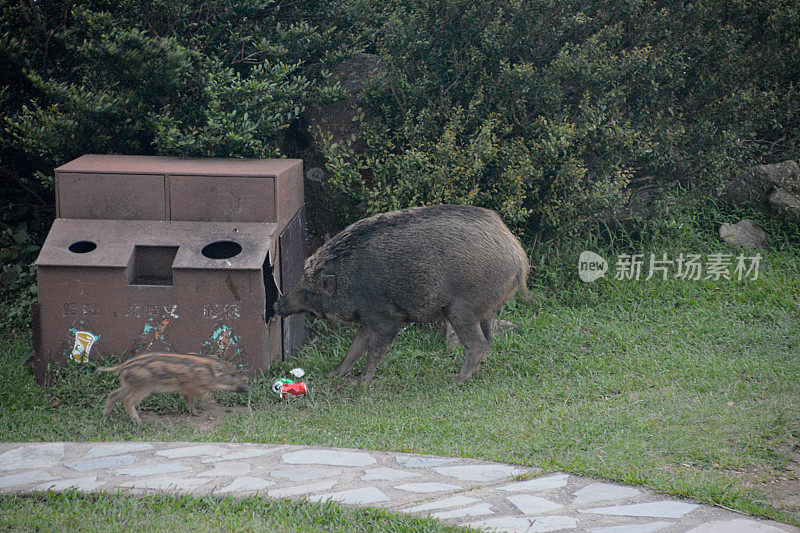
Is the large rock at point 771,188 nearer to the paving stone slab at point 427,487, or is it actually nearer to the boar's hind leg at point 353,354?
the boar's hind leg at point 353,354

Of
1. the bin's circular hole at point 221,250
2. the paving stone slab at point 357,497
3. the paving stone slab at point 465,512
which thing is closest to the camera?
the paving stone slab at point 465,512

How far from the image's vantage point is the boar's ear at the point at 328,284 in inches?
251

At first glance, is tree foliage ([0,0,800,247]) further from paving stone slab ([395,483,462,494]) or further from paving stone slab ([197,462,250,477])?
paving stone slab ([395,483,462,494])

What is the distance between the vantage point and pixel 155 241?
6207mm

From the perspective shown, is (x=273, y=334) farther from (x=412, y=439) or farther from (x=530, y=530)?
(x=530, y=530)

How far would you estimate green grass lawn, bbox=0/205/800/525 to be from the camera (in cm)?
478

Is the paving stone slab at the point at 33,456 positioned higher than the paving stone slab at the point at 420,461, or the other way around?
the paving stone slab at the point at 420,461

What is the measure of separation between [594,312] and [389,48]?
3555 millimetres

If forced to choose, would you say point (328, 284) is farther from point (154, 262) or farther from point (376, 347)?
point (154, 262)

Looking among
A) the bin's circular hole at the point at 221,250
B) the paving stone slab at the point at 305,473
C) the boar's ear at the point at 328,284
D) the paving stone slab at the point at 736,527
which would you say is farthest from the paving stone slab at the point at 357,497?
the bin's circular hole at the point at 221,250

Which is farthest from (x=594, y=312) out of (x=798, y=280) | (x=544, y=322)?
(x=798, y=280)

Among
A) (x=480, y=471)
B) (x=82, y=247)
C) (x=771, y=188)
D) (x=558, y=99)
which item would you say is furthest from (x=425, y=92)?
(x=480, y=471)

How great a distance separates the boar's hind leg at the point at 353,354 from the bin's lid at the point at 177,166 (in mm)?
1564

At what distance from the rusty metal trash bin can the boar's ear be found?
0.41m
